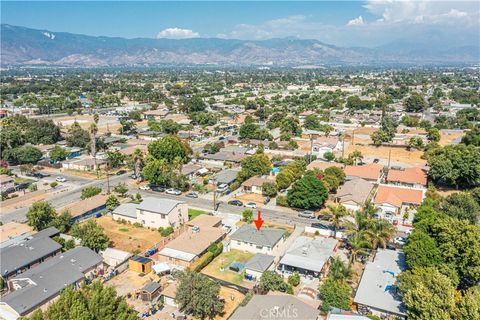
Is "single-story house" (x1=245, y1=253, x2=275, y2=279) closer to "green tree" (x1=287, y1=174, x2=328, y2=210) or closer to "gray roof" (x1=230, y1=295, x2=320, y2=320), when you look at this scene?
"gray roof" (x1=230, y1=295, x2=320, y2=320)

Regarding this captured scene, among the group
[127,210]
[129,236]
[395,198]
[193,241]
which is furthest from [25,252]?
[395,198]

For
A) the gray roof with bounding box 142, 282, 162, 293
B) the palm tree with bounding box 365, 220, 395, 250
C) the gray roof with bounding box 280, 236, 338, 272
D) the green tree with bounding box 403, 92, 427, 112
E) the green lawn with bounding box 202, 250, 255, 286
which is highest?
the green tree with bounding box 403, 92, 427, 112

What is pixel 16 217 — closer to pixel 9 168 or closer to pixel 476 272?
pixel 9 168

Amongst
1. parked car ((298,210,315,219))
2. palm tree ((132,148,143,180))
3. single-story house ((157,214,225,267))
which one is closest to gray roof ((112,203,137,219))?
single-story house ((157,214,225,267))

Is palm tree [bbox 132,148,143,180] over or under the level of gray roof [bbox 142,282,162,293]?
over

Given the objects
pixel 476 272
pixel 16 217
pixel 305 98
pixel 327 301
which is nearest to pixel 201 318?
pixel 327 301

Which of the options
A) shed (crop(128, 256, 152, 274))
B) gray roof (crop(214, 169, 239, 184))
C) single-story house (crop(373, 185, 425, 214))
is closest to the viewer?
shed (crop(128, 256, 152, 274))

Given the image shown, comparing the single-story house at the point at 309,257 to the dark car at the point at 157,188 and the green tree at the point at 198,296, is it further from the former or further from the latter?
the dark car at the point at 157,188
